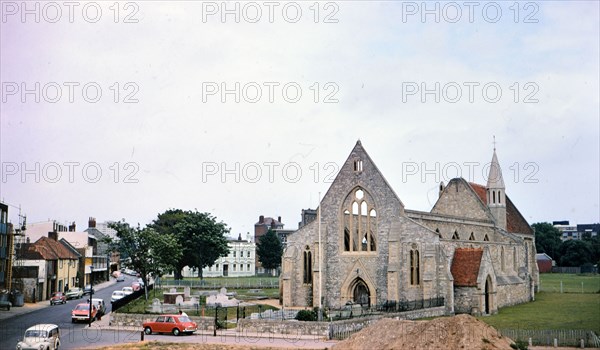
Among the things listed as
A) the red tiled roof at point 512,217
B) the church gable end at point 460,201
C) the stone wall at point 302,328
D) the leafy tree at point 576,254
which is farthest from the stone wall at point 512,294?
the leafy tree at point 576,254

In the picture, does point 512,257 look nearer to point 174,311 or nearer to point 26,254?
point 174,311

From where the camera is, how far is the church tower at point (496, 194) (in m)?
70.7

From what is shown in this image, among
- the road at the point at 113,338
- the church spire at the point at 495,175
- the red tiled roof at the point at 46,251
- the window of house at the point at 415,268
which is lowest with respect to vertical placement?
the road at the point at 113,338

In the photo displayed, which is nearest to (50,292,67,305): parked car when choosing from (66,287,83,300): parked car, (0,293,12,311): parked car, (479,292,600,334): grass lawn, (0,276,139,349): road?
(0,293,12,311): parked car

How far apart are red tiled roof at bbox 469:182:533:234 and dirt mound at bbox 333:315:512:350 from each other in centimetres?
4254

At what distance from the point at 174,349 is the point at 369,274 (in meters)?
25.1

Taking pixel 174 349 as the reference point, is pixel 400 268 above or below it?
above

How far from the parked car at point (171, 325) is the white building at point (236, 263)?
3772 inches

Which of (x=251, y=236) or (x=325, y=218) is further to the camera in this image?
(x=251, y=236)

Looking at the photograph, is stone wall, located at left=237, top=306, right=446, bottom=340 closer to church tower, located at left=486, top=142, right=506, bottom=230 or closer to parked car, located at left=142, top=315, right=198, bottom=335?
parked car, located at left=142, top=315, right=198, bottom=335

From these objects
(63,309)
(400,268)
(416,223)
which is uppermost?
(416,223)

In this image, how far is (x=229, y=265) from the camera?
139m

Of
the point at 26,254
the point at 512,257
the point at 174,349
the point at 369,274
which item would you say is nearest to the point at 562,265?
the point at 512,257

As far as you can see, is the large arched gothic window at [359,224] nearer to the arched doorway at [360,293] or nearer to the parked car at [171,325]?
the arched doorway at [360,293]
